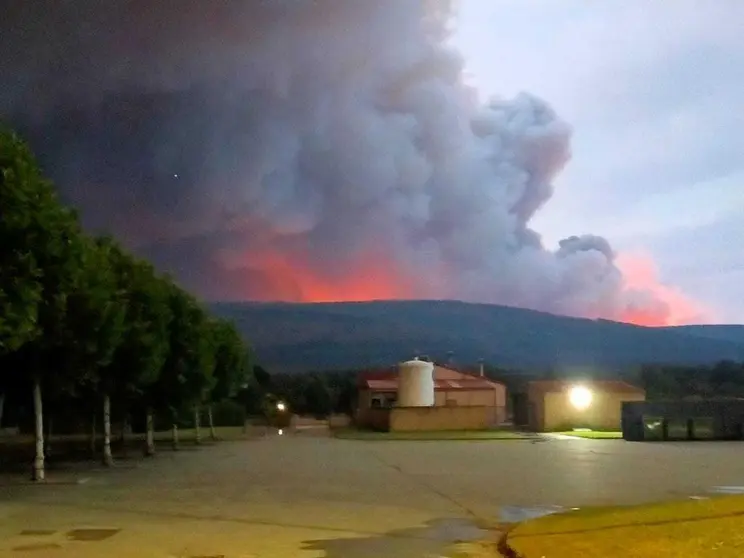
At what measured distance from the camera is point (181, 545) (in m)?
14.5

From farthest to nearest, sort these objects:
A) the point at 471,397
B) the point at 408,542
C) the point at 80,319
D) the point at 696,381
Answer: the point at 696,381 → the point at 471,397 → the point at 80,319 → the point at 408,542

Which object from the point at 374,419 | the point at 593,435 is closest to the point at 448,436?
the point at 593,435

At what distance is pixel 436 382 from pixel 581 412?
24.9 meters

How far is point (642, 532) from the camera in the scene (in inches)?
553

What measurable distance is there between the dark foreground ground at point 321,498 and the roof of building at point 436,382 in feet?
149

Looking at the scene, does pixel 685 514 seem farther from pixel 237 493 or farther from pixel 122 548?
pixel 237 493

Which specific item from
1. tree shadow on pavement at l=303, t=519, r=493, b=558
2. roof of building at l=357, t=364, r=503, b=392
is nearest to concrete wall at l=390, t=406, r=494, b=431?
roof of building at l=357, t=364, r=503, b=392

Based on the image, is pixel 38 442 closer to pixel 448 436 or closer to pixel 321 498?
pixel 321 498

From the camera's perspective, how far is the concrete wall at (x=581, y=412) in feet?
210

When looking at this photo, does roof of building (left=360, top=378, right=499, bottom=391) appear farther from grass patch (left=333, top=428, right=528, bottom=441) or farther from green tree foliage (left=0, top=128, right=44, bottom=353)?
green tree foliage (left=0, top=128, right=44, bottom=353)

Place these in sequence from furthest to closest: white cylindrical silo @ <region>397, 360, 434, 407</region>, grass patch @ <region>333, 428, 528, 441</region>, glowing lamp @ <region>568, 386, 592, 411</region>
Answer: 1. white cylindrical silo @ <region>397, 360, 434, 407</region>
2. glowing lamp @ <region>568, 386, 592, 411</region>
3. grass patch @ <region>333, 428, 528, 441</region>

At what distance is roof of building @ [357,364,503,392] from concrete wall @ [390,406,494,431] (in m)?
15.8

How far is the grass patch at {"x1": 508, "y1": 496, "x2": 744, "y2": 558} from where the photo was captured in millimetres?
12547

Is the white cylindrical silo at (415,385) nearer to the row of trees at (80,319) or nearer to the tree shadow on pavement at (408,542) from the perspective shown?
the row of trees at (80,319)
